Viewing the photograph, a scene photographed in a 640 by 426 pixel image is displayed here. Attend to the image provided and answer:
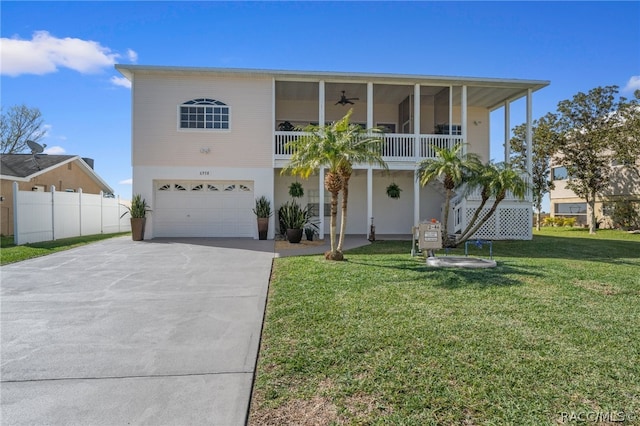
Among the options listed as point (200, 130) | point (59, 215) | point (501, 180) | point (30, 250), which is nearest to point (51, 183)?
point (59, 215)

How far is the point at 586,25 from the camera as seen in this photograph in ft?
36.9

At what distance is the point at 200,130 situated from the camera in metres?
14.4

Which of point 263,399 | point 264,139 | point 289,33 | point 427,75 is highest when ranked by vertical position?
point 289,33

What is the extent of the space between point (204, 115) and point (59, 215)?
716 centimetres

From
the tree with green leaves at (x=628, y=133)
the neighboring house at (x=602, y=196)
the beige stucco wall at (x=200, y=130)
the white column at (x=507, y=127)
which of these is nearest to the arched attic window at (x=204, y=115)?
the beige stucco wall at (x=200, y=130)

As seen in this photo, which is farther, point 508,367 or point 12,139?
point 12,139

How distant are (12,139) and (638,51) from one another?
132 feet

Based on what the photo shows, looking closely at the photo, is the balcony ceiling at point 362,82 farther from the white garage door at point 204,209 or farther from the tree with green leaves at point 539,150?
the tree with green leaves at point 539,150

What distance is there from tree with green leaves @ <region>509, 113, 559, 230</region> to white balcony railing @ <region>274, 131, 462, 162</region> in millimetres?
8253

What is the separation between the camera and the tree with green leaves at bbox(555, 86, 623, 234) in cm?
2039

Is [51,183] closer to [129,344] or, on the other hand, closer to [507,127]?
[129,344]

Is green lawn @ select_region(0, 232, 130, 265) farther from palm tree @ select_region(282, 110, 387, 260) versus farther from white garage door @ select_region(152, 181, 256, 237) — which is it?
palm tree @ select_region(282, 110, 387, 260)

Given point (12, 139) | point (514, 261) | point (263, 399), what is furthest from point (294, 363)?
point (12, 139)

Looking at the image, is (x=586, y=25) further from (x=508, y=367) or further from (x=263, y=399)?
(x=263, y=399)
